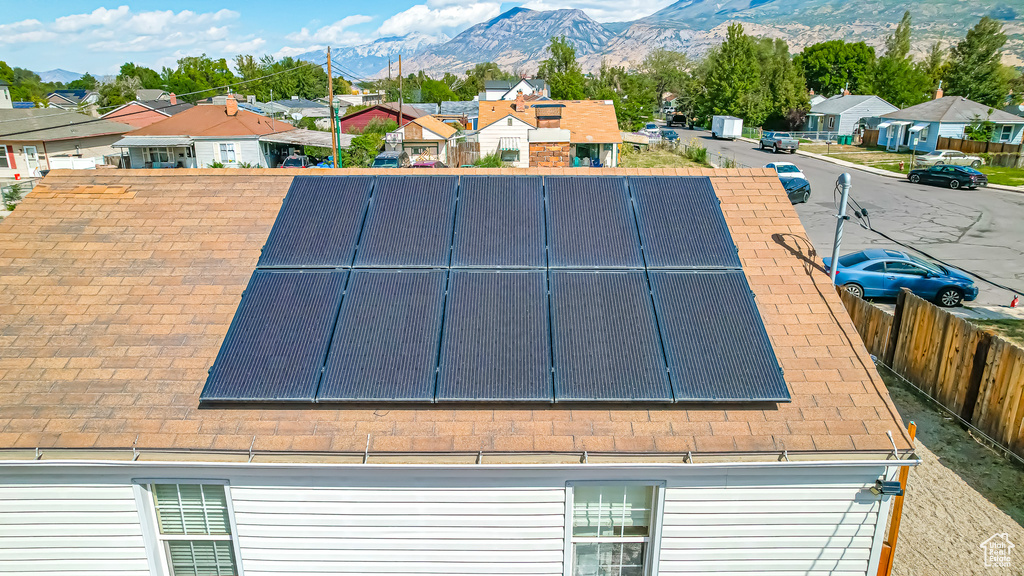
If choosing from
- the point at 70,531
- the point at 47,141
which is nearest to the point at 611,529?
the point at 70,531

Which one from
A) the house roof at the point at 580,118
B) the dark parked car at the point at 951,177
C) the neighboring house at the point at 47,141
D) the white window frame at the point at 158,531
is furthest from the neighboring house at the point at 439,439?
the neighboring house at the point at 47,141

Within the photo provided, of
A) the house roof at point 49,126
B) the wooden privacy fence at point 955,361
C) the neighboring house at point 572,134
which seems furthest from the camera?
the house roof at point 49,126

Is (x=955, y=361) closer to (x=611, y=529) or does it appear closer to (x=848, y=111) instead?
(x=611, y=529)

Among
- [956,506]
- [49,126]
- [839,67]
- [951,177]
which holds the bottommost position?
[956,506]

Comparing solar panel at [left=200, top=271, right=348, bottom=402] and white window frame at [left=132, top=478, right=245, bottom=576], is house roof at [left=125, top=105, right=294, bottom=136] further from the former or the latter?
white window frame at [left=132, top=478, right=245, bottom=576]

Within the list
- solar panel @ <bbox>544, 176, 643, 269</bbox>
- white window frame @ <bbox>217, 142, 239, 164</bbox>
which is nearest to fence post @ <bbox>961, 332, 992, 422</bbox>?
solar panel @ <bbox>544, 176, 643, 269</bbox>

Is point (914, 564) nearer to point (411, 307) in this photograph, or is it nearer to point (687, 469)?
point (687, 469)

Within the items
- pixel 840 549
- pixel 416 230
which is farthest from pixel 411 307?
pixel 840 549

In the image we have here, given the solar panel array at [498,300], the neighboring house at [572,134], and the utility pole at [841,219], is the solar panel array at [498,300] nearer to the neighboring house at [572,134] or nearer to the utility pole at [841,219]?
the utility pole at [841,219]
